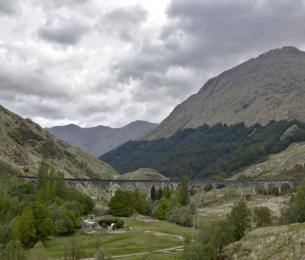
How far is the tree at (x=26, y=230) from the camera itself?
355 feet

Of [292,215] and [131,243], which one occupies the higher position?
[292,215]

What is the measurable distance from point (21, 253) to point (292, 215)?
56.2 meters

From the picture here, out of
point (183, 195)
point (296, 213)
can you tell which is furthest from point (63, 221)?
point (183, 195)

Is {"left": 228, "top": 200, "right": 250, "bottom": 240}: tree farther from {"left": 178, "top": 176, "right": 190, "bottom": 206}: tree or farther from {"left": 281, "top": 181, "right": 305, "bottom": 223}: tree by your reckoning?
{"left": 178, "top": 176, "right": 190, "bottom": 206}: tree

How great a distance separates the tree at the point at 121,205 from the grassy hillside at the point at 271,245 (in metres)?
74.0

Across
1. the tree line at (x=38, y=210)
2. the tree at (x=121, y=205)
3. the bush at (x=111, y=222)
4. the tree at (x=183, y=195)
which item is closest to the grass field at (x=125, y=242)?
the bush at (x=111, y=222)

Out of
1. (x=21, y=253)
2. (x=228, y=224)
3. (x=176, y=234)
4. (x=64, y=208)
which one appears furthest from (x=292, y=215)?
(x=64, y=208)

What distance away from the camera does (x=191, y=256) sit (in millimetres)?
77812

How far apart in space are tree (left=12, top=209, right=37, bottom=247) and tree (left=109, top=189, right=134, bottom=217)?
155 ft

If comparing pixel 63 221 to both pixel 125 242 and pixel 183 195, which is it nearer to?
pixel 125 242

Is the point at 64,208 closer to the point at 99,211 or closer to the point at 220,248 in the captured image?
the point at 99,211

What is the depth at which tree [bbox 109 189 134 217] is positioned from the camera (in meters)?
155

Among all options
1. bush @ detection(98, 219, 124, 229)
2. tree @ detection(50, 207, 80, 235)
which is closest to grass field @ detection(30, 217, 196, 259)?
bush @ detection(98, 219, 124, 229)

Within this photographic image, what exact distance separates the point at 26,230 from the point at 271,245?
5941 cm
